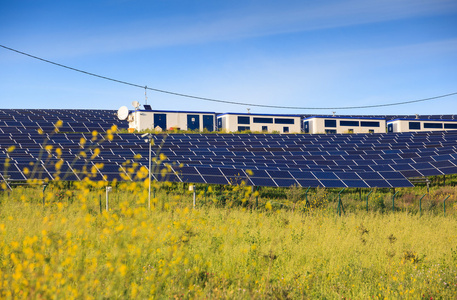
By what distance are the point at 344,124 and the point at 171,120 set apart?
28.8 meters

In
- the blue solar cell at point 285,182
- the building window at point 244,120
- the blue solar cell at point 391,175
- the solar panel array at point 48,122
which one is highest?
the building window at point 244,120

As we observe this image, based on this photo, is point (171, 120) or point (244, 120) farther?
point (244, 120)

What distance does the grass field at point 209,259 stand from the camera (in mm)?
6035

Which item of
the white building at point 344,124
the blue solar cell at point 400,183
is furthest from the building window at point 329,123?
the blue solar cell at point 400,183

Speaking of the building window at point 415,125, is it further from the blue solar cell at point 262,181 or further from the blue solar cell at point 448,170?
the blue solar cell at point 262,181

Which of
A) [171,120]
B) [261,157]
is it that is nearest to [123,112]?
[171,120]

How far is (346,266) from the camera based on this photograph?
9.80m

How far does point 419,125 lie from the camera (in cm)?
6438

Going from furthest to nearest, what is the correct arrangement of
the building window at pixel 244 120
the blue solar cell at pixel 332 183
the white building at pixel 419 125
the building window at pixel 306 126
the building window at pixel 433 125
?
the building window at pixel 306 126 → the building window at pixel 433 125 → the white building at pixel 419 125 → the building window at pixel 244 120 → the blue solar cell at pixel 332 183

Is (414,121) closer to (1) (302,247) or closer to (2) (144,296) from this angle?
(1) (302,247)

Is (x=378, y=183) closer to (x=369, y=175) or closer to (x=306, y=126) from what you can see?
(x=369, y=175)

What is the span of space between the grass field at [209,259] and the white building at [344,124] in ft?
159

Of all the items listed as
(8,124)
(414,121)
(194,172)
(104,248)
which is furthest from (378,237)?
(414,121)

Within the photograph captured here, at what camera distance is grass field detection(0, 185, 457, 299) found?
6035mm
